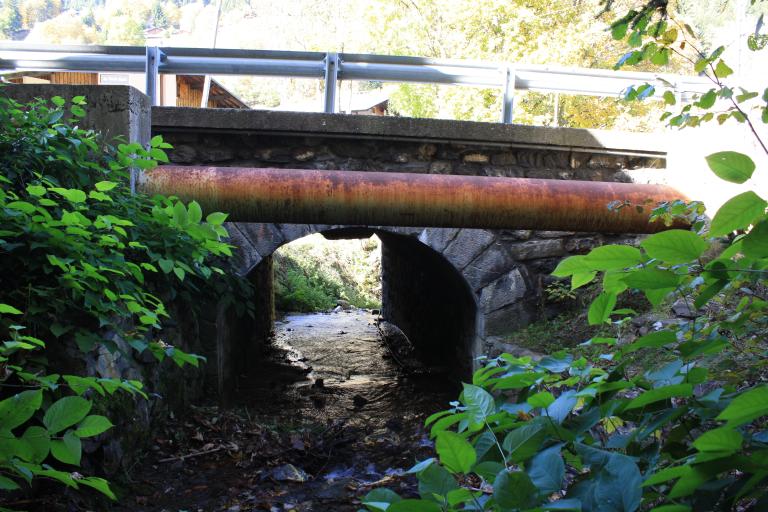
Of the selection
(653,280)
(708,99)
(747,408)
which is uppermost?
(708,99)

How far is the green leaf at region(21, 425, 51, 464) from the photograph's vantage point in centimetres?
101

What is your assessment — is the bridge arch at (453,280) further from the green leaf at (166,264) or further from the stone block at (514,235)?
the green leaf at (166,264)

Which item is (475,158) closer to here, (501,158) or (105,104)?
(501,158)

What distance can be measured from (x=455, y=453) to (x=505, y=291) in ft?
12.6

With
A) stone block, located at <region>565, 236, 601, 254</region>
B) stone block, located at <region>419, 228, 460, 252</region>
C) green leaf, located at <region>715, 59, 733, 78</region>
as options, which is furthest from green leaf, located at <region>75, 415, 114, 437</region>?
stone block, located at <region>565, 236, 601, 254</region>

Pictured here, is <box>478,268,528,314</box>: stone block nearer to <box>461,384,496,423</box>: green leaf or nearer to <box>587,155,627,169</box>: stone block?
<box>587,155,627,169</box>: stone block

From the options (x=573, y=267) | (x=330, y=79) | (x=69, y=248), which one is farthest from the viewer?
(x=330, y=79)

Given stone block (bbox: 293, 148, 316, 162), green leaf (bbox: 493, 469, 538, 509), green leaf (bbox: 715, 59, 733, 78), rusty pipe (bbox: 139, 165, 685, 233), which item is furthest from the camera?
stone block (bbox: 293, 148, 316, 162)

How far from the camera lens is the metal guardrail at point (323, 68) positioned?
427cm

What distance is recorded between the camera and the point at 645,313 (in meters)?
3.94

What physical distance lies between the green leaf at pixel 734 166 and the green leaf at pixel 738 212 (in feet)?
0.09

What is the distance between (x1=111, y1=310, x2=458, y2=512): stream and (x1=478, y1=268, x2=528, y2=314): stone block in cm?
99

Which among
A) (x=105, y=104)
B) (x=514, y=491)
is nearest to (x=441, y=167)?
(x=105, y=104)

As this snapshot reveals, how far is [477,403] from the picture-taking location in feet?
3.26
